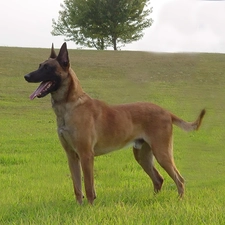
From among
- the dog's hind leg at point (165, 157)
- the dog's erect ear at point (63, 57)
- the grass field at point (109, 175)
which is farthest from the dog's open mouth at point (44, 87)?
the dog's hind leg at point (165, 157)

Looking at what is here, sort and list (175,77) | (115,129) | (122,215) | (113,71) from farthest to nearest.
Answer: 1. (113,71)
2. (175,77)
3. (115,129)
4. (122,215)

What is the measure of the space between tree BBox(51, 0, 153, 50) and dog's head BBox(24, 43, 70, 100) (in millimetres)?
49489

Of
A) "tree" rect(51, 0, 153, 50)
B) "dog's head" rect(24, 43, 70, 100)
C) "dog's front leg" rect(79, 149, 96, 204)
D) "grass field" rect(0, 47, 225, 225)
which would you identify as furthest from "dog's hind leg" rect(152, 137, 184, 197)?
"tree" rect(51, 0, 153, 50)

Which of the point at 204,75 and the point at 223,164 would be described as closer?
the point at 223,164

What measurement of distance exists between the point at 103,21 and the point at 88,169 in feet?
166

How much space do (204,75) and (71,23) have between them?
100ft

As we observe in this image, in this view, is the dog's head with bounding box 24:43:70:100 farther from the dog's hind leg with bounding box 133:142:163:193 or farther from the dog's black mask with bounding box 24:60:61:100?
the dog's hind leg with bounding box 133:142:163:193

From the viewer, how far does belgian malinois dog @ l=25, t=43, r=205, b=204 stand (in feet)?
20.4

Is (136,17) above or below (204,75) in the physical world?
above

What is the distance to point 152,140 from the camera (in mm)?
6984

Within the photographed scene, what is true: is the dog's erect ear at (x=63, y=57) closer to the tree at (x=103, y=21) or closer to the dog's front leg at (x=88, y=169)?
the dog's front leg at (x=88, y=169)

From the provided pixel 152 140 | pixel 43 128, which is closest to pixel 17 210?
pixel 152 140

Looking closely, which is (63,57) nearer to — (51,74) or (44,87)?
(51,74)

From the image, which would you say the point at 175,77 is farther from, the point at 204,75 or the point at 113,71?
the point at 113,71
